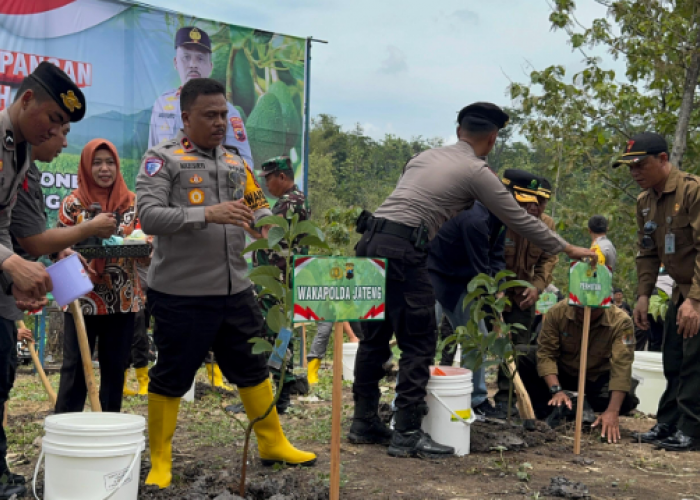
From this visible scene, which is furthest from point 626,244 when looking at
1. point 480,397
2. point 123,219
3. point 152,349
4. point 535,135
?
point 123,219

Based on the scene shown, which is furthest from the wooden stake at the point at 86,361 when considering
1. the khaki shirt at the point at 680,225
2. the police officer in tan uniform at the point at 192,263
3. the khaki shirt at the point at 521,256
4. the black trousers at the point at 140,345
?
the khaki shirt at the point at 680,225

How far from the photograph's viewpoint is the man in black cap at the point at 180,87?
28.6 ft

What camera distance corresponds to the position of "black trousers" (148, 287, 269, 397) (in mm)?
3377

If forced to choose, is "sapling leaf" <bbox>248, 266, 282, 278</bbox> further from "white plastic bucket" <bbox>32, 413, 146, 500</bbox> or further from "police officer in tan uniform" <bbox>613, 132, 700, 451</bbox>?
"police officer in tan uniform" <bbox>613, 132, 700, 451</bbox>

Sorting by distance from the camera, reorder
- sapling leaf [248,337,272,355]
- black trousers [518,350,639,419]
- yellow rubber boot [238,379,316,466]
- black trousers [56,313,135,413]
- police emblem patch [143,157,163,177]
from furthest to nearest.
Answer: black trousers [518,350,639,419] < black trousers [56,313,135,413] < yellow rubber boot [238,379,316,466] < police emblem patch [143,157,163,177] < sapling leaf [248,337,272,355]

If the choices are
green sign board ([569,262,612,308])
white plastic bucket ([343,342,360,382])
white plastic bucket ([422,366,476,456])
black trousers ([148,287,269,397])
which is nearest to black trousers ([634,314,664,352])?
white plastic bucket ([343,342,360,382])

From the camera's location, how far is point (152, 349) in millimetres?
8680

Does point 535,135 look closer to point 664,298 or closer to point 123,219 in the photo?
point 664,298

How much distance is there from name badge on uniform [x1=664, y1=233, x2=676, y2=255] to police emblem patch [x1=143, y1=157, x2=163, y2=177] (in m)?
3.50

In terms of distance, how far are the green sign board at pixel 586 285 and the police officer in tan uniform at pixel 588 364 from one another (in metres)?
0.73

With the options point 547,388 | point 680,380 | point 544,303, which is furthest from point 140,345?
point 680,380

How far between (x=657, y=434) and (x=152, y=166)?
3.93 m

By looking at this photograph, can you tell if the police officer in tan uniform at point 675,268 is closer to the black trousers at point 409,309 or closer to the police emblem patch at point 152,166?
the black trousers at point 409,309

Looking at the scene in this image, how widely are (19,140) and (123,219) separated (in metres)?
1.44
